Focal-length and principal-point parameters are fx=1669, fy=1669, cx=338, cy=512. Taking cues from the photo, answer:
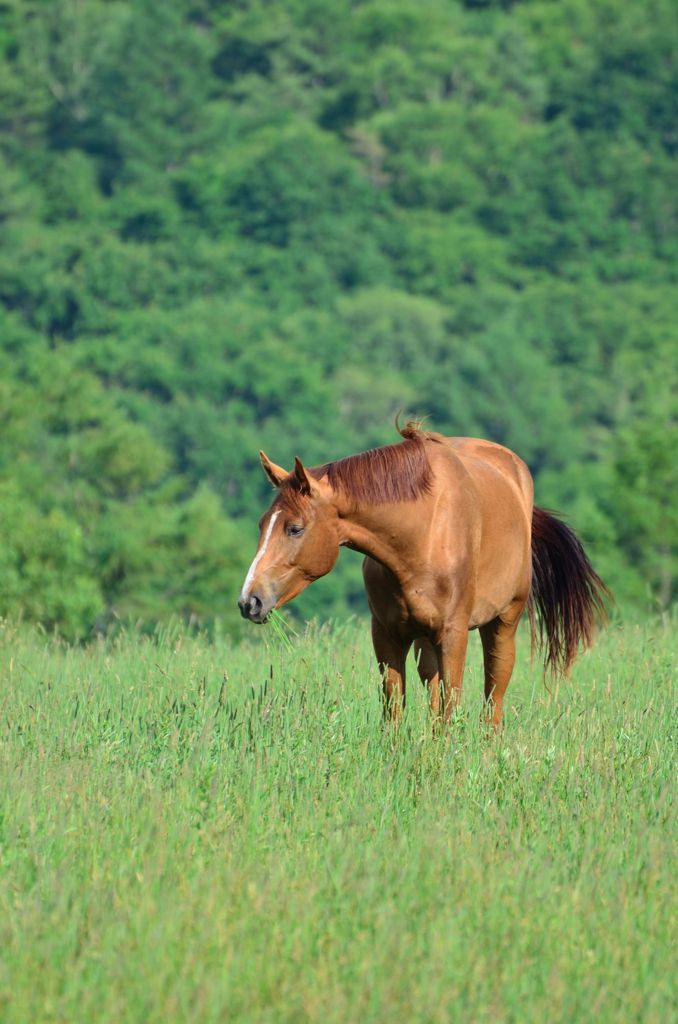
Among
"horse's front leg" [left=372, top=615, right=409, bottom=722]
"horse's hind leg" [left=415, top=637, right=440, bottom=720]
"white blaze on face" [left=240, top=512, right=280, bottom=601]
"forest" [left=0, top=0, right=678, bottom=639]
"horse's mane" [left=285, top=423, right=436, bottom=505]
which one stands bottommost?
"forest" [left=0, top=0, right=678, bottom=639]

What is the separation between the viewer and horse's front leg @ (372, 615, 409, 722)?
22.3 ft

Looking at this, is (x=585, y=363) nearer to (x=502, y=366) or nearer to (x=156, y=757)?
(x=502, y=366)

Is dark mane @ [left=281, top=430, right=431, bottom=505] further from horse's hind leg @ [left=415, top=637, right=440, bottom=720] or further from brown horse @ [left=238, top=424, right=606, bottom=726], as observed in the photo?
horse's hind leg @ [left=415, top=637, right=440, bottom=720]

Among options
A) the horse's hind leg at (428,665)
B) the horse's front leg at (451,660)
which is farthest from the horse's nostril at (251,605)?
the horse's hind leg at (428,665)

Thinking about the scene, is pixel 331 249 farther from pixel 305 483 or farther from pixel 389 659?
pixel 305 483

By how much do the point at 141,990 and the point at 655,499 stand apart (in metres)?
44.3

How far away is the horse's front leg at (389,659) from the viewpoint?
268 inches

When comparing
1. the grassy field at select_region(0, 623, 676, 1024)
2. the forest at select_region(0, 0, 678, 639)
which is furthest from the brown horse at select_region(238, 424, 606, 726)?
the forest at select_region(0, 0, 678, 639)

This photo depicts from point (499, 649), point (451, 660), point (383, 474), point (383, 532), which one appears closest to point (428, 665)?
point (451, 660)

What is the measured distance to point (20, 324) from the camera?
3255 inches

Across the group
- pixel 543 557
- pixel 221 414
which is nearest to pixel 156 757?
pixel 543 557

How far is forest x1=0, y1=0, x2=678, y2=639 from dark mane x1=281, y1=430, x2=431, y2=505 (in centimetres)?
3623

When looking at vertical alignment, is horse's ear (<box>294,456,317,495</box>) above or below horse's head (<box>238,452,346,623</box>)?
above

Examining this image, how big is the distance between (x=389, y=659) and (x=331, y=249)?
332ft
